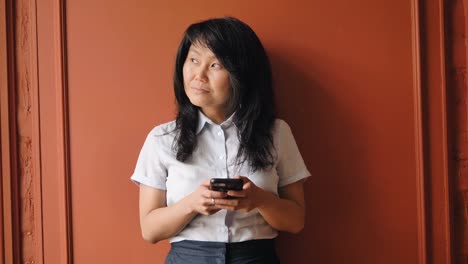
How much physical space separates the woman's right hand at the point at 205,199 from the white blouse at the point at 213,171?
75mm

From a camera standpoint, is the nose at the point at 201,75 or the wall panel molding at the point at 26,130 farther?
the wall panel molding at the point at 26,130

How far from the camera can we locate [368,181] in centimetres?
125

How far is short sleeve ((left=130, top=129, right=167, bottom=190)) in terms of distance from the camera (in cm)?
106

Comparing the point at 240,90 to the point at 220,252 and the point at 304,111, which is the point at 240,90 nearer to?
the point at 304,111

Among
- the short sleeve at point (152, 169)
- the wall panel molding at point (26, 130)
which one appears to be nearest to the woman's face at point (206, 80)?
the short sleeve at point (152, 169)

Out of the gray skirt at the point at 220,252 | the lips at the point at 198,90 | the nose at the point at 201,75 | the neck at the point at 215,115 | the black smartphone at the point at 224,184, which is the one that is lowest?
the gray skirt at the point at 220,252

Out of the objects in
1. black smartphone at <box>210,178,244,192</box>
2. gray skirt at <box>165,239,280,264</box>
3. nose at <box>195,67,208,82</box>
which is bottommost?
gray skirt at <box>165,239,280,264</box>

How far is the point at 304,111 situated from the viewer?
1245mm

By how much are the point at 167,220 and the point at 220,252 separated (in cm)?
15

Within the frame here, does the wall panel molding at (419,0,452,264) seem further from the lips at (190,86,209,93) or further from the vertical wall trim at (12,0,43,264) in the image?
the vertical wall trim at (12,0,43,264)

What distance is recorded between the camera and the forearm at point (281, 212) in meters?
1.00

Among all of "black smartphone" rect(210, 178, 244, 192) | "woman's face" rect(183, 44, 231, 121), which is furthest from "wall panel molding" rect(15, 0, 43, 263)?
"black smartphone" rect(210, 178, 244, 192)

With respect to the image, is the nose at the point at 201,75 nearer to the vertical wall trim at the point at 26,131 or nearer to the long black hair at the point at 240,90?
the long black hair at the point at 240,90


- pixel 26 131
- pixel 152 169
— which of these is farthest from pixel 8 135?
pixel 152 169
